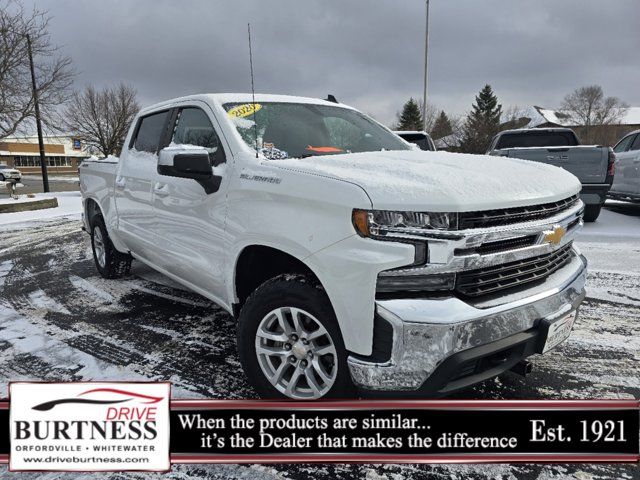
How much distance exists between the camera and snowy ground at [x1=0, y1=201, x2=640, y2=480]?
212cm

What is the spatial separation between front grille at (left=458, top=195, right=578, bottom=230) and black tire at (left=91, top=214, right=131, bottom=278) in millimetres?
4230

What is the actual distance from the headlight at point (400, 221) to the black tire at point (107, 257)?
3953 millimetres

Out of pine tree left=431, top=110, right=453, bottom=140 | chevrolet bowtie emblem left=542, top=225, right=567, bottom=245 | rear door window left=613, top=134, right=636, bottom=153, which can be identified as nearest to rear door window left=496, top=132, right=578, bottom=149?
rear door window left=613, top=134, right=636, bottom=153

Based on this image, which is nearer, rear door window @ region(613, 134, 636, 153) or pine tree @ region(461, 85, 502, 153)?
rear door window @ region(613, 134, 636, 153)

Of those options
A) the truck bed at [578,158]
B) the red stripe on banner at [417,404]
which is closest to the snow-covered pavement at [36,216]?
the red stripe on banner at [417,404]

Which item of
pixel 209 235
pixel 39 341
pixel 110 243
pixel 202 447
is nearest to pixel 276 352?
pixel 202 447

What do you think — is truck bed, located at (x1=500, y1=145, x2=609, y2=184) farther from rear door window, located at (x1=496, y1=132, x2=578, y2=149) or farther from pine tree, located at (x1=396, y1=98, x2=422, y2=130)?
pine tree, located at (x1=396, y1=98, x2=422, y2=130)

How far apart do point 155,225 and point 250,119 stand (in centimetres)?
126

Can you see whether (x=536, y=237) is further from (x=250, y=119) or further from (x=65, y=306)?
(x=65, y=306)

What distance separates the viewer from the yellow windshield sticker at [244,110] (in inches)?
122

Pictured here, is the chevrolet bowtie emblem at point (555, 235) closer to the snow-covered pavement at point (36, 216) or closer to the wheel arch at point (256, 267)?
the wheel arch at point (256, 267)

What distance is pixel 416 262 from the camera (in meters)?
1.94

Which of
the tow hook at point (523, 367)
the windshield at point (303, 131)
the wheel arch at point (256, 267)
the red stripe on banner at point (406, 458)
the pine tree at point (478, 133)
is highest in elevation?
the pine tree at point (478, 133)

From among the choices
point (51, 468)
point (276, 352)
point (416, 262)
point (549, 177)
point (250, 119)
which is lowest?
point (51, 468)
